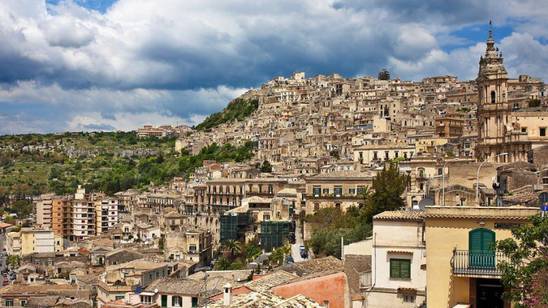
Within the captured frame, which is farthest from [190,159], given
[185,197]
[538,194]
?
[538,194]

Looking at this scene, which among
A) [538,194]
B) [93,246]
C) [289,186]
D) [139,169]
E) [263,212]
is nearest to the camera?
[538,194]

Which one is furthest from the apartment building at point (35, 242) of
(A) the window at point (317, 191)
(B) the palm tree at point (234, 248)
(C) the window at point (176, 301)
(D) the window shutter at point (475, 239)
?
(D) the window shutter at point (475, 239)

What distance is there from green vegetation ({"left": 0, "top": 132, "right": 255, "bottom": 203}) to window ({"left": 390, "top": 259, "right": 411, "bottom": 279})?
91580mm

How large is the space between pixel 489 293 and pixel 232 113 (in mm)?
154555

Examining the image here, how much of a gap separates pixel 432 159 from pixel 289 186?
17.5 meters

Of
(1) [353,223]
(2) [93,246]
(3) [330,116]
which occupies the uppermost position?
(3) [330,116]

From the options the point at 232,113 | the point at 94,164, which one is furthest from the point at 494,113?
the point at 94,164

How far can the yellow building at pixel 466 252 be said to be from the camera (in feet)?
60.5

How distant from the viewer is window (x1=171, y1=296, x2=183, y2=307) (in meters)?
39.1

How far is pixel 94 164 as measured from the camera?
549ft

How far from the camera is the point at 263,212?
2564 inches

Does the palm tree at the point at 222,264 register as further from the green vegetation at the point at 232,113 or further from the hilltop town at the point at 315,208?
the green vegetation at the point at 232,113

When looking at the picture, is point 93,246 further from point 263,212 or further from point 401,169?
point 401,169

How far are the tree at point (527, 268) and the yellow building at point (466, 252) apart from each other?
1.95 m
